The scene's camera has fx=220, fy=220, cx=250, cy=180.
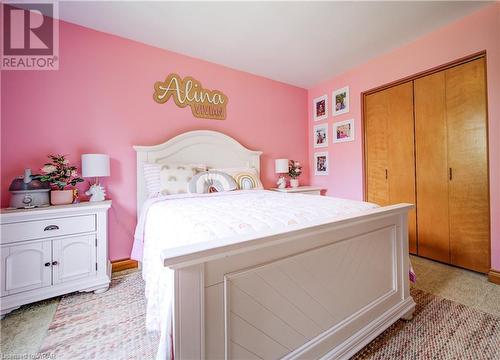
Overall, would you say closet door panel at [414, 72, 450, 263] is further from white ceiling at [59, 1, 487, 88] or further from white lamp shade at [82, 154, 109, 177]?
white lamp shade at [82, 154, 109, 177]

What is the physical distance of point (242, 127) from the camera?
129 inches

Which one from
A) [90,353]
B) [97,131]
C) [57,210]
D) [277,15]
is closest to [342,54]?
[277,15]

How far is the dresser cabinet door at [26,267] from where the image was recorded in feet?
5.15

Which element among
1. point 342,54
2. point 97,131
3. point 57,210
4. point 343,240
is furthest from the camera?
point 342,54

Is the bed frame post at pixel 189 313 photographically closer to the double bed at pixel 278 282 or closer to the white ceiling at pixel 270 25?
the double bed at pixel 278 282

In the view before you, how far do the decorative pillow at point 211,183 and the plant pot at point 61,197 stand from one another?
103 cm

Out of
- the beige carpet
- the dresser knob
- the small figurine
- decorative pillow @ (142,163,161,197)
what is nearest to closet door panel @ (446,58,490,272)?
the beige carpet

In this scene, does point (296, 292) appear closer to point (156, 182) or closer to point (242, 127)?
point (156, 182)

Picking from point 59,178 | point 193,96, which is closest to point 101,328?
point 59,178

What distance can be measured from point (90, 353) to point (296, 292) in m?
1.22

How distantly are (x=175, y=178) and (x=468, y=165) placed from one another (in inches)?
117

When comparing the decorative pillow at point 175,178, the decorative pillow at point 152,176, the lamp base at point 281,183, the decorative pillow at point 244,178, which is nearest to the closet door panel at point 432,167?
the lamp base at point 281,183

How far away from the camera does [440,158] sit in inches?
94.1

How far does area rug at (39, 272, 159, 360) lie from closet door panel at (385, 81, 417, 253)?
2953 mm
